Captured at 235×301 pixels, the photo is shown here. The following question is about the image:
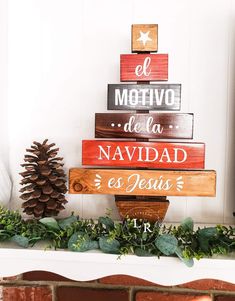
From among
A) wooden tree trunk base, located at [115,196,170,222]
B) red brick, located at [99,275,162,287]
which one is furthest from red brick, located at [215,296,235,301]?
wooden tree trunk base, located at [115,196,170,222]

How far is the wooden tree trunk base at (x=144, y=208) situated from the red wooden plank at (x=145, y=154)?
71 mm

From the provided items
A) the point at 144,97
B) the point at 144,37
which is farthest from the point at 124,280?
the point at 144,37

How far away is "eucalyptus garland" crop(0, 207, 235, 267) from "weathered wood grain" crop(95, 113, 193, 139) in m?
0.17

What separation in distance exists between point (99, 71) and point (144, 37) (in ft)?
0.55

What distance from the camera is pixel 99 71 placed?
2.62 ft

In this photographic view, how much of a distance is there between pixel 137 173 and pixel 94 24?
38cm

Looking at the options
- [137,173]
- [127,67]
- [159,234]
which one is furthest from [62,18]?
[159,234]

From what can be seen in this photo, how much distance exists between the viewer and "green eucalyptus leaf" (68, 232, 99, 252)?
61cm

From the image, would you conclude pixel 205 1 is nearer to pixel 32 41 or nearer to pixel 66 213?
pixel 32 41

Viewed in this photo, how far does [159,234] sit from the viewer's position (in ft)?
2.04

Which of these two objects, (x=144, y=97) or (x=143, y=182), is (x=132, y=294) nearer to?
(x=143, y=182)

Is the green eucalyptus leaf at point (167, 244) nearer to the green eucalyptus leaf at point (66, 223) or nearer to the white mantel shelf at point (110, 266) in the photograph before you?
the white mantel shelf at point (110, 266)

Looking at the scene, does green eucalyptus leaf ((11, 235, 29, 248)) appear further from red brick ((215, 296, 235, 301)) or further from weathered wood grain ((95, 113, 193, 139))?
red brick ((215, 296, 235, 301))

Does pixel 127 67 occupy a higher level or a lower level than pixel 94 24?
lower
